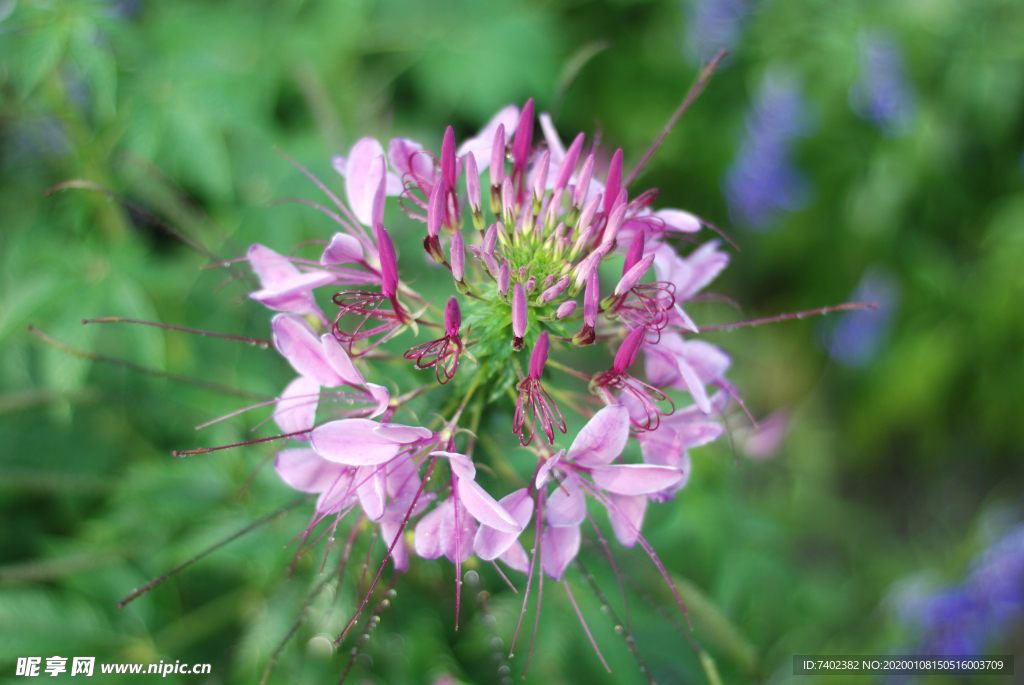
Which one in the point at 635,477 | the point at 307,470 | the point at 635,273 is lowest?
the point at 307,470

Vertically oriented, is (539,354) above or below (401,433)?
above

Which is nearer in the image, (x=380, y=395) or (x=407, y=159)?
(x=380, y=395)

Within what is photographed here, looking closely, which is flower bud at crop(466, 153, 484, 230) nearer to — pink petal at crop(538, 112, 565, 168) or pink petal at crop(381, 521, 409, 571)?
pink petal at crop(538, 112, 565, 168)

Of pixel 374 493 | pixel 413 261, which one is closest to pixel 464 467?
pixel 374 493

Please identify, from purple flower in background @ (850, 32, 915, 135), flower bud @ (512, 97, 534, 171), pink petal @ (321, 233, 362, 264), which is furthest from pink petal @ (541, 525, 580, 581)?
purple flower in background @ (850, 32, 915, 135)

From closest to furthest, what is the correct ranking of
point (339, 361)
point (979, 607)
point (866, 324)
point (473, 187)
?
point (339, 361) → point (473, 187) → point (979, 607) → point (866, 324)

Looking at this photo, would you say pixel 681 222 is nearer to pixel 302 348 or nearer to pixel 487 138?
pixel 487 138

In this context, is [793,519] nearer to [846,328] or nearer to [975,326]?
[846,328]

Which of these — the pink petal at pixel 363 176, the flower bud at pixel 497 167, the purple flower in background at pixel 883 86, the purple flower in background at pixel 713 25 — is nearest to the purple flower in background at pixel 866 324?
the purple flower in background at pixel 883 86
